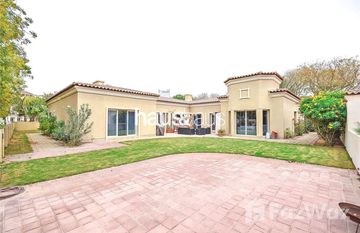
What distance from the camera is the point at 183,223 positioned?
2.98 metres

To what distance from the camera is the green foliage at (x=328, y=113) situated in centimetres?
1048

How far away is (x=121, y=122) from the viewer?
14.9m

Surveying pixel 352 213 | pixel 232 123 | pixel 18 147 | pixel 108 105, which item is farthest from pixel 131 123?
pixel 352 213

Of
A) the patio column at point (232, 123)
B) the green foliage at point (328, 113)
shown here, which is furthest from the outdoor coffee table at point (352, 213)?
the patio column at point (232, 123)

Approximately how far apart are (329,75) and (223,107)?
16.5 meters

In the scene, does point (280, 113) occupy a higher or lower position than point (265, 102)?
lower

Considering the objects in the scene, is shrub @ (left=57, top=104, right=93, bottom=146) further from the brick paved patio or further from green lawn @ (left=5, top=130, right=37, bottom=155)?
the brick paved patio

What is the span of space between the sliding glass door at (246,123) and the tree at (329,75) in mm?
15320

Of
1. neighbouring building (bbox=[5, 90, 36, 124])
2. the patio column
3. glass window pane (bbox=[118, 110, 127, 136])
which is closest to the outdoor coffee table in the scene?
glass window pane (bbox=[118, 110, 127, 136])

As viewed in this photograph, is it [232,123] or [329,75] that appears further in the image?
[329,75]

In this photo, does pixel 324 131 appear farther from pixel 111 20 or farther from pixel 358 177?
pixel 111 20

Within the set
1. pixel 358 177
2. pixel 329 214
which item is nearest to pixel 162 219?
pixel 329 214

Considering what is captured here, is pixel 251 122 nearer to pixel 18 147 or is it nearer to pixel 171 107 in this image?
pixel 171 107

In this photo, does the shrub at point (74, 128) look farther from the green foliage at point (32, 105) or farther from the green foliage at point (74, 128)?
the green foliage at point (32, 105)
